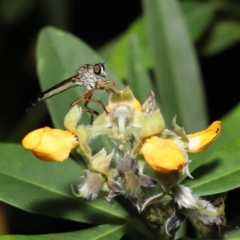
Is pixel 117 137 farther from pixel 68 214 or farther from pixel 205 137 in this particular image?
pixel 68 214

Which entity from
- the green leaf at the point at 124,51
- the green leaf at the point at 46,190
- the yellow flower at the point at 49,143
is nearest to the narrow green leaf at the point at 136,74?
the green leaf at the point at 124,51

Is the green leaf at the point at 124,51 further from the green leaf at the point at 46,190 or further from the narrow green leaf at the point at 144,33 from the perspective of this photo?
the green leaf at the point at 46,190

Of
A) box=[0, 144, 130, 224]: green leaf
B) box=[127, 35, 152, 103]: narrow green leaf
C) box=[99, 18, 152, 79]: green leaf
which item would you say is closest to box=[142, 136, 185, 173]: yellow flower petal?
box=[0, 144, 130, 224]: green leaf

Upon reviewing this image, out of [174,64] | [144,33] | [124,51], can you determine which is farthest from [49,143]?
[144,33]

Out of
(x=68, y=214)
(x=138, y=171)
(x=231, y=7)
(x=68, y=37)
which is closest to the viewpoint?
(x=138, y=171)

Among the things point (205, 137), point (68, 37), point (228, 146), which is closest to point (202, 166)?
point (228, 146)
